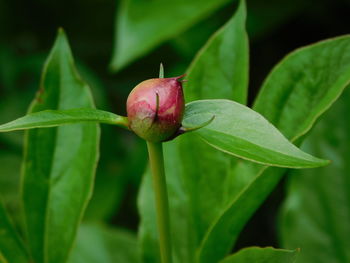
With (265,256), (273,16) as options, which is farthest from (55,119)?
(273,16)

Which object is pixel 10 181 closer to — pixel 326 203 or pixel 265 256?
pixel 326 203

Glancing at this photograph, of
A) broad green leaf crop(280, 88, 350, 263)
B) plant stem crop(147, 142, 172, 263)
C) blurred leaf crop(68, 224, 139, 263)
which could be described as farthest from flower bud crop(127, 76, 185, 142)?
blurred leaf crop(68, 224, 139, 263)

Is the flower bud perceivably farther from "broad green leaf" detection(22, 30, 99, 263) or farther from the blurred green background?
the blurred green background

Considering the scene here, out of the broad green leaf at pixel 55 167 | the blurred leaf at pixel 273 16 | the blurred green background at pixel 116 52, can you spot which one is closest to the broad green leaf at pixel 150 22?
the blurred green background at pixel 116 52

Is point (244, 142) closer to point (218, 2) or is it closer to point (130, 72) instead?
point (218, 2)

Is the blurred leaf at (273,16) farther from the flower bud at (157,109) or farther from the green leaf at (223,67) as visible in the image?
the flower bud at (157,109)

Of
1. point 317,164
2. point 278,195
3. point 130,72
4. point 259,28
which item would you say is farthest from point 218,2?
point 317,164
